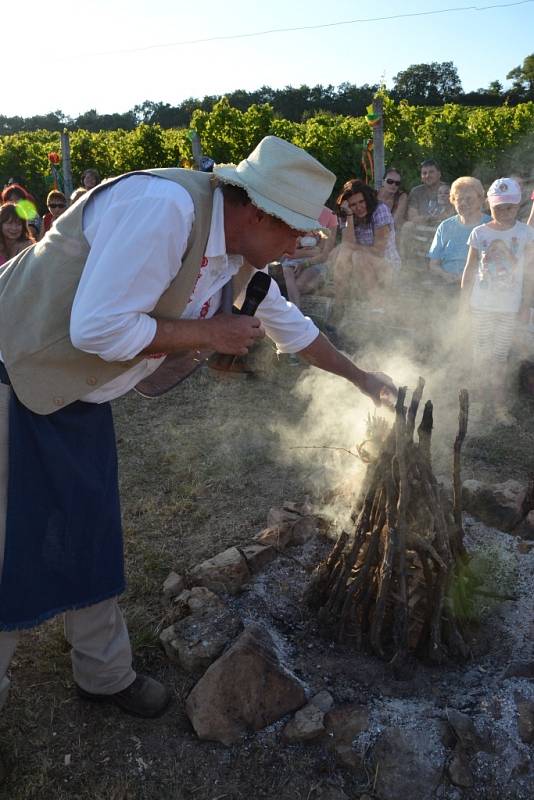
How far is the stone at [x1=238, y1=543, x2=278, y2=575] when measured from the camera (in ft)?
10.8

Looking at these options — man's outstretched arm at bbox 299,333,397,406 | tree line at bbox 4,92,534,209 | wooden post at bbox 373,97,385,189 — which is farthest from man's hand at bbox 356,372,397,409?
tree line at bbox 4,92,534,209

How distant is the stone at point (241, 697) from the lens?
2.53 metres

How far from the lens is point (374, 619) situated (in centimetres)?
271

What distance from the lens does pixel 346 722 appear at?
2.46 metres

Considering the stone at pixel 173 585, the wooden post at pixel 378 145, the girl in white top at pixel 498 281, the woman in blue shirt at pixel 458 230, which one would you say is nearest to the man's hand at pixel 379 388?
the stone at pixel 173 585

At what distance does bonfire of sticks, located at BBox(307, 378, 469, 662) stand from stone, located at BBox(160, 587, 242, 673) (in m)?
0.42

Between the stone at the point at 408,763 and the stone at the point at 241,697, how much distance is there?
35 centimetres

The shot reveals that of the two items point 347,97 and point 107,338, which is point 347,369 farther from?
point 347,97

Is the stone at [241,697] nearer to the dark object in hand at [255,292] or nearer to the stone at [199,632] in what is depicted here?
the stone at [199,632]

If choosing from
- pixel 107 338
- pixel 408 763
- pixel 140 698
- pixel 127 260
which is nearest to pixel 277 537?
pixel 140 698

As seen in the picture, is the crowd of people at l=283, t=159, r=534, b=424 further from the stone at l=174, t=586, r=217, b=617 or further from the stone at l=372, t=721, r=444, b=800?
the stone at l=372, t=721, r=444, b=800

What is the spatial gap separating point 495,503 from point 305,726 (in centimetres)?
178

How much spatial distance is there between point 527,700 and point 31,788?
5.67 feet

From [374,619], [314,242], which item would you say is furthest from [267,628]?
[314,242]
